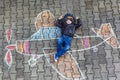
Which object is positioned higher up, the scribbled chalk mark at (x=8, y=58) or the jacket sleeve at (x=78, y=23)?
the jacket sleeve at (x=78, y=23)

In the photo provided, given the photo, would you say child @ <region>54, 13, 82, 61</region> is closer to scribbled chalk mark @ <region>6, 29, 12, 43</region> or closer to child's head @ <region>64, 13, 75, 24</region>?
child's head @ <region>64, 13, 75, 24</region>

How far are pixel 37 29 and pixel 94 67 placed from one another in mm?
1548

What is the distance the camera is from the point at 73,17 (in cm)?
841

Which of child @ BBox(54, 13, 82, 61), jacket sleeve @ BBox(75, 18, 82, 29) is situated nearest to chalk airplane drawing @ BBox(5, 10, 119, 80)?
child @ BBox(54, 13, 82, 61)

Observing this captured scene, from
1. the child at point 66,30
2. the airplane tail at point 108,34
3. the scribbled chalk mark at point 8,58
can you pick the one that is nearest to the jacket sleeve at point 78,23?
the child at point 66,30

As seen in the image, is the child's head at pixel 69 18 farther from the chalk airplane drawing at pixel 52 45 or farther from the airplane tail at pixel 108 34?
the airplane tail at pixel 108 34

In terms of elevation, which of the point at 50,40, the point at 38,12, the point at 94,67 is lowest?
the point at 94,67

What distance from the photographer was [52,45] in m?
8.18

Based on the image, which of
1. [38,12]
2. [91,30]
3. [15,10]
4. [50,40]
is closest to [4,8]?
[15,10]

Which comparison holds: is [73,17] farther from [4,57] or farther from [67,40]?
[4,57]

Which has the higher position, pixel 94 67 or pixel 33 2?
pixel 33 2

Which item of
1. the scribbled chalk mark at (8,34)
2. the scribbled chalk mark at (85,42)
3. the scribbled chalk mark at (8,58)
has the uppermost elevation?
the scribbled chalk mark at (8,34)

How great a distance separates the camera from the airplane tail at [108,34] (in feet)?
27.0

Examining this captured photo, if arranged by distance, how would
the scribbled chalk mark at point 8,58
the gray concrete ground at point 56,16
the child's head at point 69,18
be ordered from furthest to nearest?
the child's head at point 69,18, the scribbled chalk mark at point 8,58, the gray concrete ground at point 56,16
